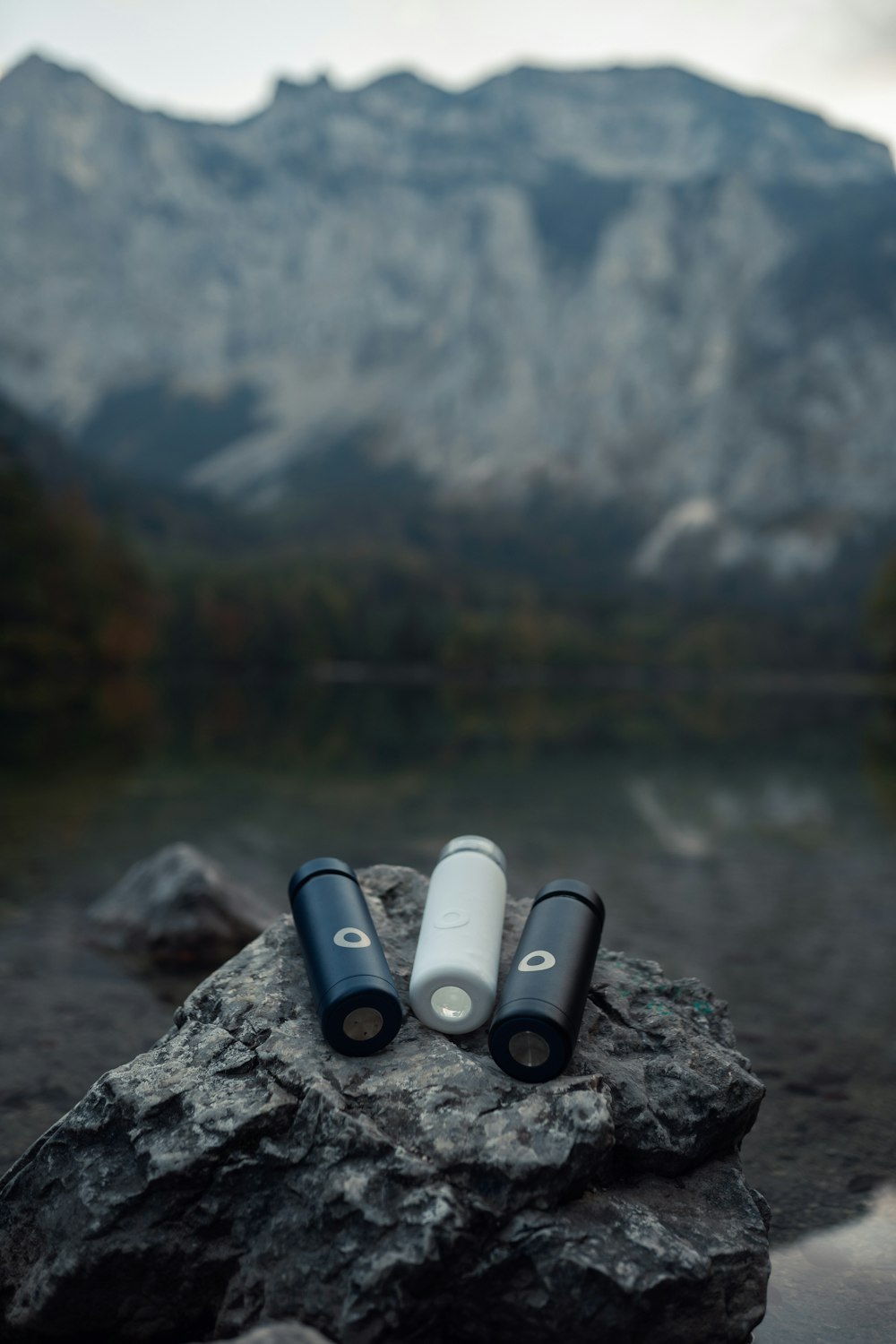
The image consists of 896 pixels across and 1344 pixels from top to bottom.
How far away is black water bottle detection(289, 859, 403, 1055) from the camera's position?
542 cm

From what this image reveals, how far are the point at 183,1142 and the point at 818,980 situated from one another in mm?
8432

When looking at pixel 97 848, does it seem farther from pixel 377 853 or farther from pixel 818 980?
pixel 818 980

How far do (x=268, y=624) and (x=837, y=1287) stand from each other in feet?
440

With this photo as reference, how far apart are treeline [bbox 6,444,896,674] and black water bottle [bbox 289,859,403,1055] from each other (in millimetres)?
73872

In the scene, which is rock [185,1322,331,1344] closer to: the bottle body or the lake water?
the bottle body

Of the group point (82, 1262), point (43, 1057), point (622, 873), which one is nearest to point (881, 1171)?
point (82, 1262)

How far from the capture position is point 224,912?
11.9 m

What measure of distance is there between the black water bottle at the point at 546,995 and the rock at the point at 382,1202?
0.15m

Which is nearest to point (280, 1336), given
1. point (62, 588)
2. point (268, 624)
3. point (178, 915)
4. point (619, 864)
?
point (178, 915)

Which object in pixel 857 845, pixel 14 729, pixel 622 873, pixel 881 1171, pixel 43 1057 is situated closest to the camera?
pixel 881 1171

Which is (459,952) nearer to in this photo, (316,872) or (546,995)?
(546,995)

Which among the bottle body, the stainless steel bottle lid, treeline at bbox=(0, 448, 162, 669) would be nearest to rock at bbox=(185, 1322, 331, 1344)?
the bottle body

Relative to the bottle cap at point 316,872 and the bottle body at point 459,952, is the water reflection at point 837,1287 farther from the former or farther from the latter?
the bottle cap at point 316,872

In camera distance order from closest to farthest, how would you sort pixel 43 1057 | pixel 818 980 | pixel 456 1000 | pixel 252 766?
pixel 456 1000, pixel 43 1057, pixel 818 980, pixel 252 766
